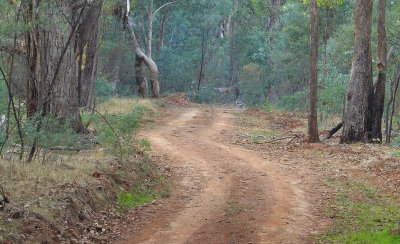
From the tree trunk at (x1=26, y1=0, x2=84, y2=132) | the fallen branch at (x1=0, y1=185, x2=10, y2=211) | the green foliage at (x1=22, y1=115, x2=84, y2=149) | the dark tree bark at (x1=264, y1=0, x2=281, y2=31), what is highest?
the dark tree bark at (x1=264, y1=0, x2=281, y2=31)

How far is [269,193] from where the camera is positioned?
11.0 meters

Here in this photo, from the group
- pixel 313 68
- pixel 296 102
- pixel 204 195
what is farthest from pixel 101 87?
pixel 204 195

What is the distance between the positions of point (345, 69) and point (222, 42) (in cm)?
2313

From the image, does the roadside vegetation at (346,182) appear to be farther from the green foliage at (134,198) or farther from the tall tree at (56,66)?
the tall tree at (56,66)

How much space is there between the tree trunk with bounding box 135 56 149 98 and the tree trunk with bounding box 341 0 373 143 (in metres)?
21.0

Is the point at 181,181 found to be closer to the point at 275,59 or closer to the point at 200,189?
the point at 200,189

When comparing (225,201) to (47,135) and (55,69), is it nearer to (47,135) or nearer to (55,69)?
(47,135)

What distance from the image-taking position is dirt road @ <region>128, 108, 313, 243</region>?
823 centimetres

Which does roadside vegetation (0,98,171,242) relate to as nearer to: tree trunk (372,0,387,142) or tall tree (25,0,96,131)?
tall tree (25,0,96,131)

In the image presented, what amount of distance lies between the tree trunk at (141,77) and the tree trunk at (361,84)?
21.0m

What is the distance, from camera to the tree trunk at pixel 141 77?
3634 centimetres

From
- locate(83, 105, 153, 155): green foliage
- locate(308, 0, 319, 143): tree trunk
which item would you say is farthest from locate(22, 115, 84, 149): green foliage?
locate(308, 0, 319, 143): tree trunk

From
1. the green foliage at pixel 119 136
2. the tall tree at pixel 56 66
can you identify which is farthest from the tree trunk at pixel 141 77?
the green foliage at pixel 119 136

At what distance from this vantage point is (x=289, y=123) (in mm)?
25406
